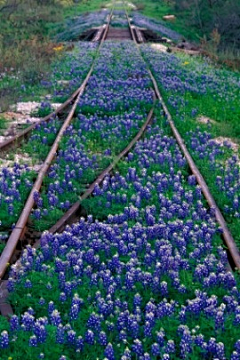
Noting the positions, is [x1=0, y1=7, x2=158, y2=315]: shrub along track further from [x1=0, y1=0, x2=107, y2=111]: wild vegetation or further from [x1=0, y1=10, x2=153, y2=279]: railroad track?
[x1=0, y1=0, x2=107, y2=111]: wild vegetation

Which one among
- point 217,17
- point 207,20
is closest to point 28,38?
point 217,17

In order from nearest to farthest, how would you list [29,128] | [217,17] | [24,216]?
[24,216] < [29,128] < [217,17]

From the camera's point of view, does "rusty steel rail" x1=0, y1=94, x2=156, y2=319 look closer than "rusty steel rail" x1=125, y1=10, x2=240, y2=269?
Yes

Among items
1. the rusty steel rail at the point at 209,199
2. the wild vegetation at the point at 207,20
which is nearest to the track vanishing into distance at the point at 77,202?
the rusty steel rail at the point at 209,199

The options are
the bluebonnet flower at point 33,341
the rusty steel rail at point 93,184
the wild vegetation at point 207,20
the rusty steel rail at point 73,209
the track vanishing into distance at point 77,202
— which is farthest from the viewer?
the wild vegetation at point 207,20

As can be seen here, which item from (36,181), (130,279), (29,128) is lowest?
(29,128)

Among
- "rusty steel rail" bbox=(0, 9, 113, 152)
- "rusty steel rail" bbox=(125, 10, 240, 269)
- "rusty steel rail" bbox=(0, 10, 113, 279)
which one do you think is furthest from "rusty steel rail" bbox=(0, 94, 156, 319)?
"rusty steel rail" bbox=(0, 9, 113, 152)

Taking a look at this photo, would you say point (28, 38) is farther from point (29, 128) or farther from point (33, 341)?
point (33, 341)

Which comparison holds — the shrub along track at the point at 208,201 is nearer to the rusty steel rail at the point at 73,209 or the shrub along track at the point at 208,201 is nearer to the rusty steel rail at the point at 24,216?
the rusty steel rail at the point at 73,209

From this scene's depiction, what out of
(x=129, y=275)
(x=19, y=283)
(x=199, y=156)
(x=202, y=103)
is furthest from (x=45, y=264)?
(x=202, y=103)

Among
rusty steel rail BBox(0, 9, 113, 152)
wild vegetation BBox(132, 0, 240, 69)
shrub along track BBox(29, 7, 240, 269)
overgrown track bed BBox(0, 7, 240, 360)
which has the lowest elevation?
wild vegetation BBox(132, 0, 240, 69)

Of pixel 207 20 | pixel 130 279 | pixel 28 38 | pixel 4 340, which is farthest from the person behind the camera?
pixel 207 20
